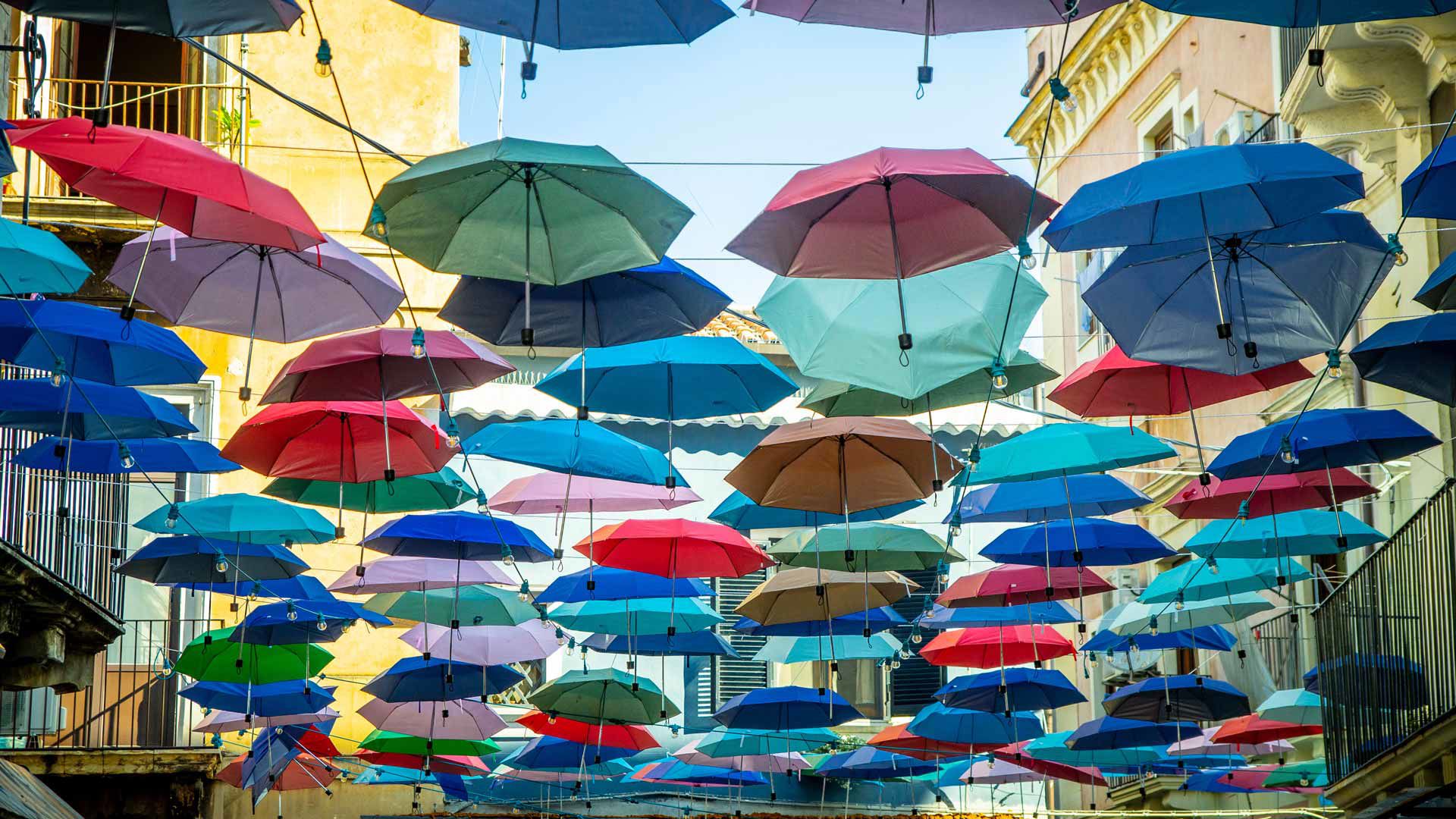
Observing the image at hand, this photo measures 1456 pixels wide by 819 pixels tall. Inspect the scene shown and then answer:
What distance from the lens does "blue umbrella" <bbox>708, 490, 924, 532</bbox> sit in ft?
53.6

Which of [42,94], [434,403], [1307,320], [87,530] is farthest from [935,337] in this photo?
[434,403]

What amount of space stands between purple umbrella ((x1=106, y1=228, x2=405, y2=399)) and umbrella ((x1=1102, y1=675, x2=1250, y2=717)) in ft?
36.4

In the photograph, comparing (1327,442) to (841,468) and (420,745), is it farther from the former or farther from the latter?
(420,745)

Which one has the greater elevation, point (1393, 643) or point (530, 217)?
point (530, 217)

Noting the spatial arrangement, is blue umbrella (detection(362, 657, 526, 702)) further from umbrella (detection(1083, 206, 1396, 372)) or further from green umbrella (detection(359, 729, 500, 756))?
umbrella (detection(1083, 206, 1396, 372))

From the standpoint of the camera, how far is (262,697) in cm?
1923

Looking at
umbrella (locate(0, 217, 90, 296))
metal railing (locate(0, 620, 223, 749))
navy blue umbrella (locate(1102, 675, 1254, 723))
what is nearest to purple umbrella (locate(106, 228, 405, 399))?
umbrella (locate(0, 217, 90, 296))

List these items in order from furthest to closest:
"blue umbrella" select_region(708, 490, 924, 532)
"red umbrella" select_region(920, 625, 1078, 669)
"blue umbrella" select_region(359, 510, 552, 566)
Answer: "red umbrella" select_region(920, 625, 1078, 669), "blue umbrella" select_region(708, 490, 924, 532), "blue umbrella" select_region(359, 510, 552, 566)

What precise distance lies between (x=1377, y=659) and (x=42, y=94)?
47.7 feet

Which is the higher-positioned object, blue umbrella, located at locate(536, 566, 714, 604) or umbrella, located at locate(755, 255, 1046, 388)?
umbrella, located at locate(755, 255, 1046, 388)

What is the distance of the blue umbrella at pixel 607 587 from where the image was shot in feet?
56.3

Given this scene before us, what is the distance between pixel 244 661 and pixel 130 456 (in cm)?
573

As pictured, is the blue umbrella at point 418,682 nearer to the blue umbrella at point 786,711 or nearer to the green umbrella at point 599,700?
the green umbrella at point 599,700

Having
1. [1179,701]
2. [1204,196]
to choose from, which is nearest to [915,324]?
[1204,196]
